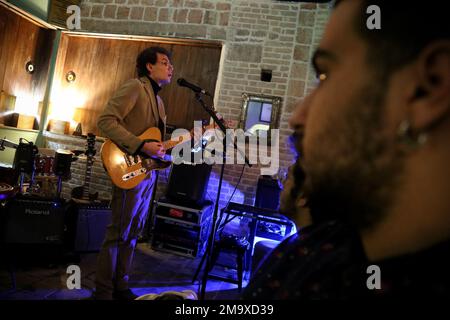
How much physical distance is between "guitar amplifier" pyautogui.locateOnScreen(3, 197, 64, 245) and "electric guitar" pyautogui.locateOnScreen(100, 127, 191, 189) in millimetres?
1127

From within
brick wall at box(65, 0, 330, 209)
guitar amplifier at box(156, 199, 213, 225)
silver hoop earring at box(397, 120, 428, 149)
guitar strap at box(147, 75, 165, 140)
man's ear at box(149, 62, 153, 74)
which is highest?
brick wall at box(65, 0, 330, 209)

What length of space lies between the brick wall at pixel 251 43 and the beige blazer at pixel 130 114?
7.20ft

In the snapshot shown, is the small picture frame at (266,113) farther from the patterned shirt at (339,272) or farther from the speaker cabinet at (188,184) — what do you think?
the patterned shirt at (339,272)

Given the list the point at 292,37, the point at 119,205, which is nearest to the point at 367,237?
the point at 119,205

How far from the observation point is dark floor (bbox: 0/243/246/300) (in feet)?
7.93

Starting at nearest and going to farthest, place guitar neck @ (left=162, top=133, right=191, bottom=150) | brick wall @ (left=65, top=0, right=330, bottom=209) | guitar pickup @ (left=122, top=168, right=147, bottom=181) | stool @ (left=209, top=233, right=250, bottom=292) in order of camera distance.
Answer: guitar pickup @ (left=122, top=168, right=147, bottom=181), guitar neck @ (left=162, top=133, right=191, bottom=150), stool @ (left=209, top=233, right=250, bottom=292), brick wall @ (left=65, top=0, right=330, bottom=209)

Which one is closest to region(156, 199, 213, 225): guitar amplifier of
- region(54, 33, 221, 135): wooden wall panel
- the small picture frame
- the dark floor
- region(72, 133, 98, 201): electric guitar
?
the dark floor

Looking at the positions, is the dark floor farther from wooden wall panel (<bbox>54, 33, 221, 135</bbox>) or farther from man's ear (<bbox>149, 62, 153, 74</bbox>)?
wooden wall panel (<bbox>54, 33, 221, 135</bbox>)

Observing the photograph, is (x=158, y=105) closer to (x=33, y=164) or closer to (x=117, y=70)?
(x=33, y=164)

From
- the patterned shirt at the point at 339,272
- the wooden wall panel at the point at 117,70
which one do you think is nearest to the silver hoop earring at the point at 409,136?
the patterned shirt at the point at 339,272

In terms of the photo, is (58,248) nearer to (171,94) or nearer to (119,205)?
(119,205)
